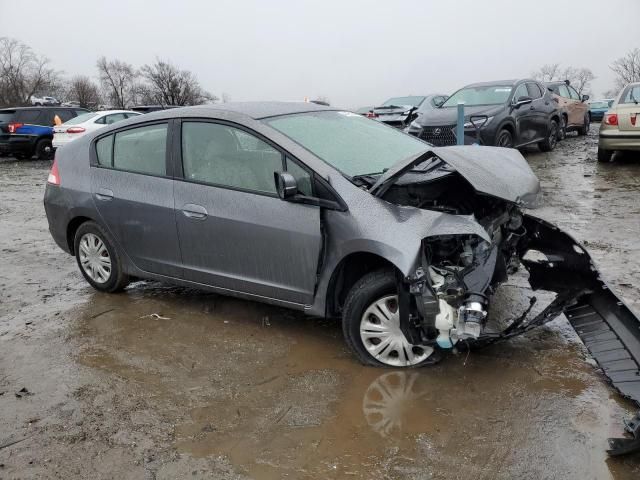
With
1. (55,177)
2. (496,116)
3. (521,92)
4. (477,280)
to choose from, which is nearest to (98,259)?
(55,177)

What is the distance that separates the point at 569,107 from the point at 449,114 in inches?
230

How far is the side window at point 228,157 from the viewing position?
3770 millimetres

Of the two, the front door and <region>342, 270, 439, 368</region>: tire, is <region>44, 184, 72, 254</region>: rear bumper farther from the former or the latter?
<region>342, 270, 439, 368</region>: tire

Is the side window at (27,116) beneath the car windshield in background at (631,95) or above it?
above

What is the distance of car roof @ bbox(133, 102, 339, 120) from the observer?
406 cm

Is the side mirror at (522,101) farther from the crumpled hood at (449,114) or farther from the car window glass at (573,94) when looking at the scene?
the car window glass at (573,94)

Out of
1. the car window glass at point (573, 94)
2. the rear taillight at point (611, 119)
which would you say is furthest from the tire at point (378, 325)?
the car window glass at point (573, 94)

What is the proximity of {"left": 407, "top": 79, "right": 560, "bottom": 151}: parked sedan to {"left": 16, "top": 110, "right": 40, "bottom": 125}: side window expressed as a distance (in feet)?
41.6

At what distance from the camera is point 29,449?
2875mm

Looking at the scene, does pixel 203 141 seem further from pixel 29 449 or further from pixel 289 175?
pixel 29 449

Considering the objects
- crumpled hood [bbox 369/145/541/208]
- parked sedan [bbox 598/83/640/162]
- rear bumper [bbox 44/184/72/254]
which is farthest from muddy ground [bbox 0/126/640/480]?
parked sedan [bbox 598/83/640/162]

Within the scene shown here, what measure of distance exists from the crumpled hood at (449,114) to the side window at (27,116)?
42.4 ft

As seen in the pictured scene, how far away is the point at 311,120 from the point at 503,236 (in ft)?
5.44

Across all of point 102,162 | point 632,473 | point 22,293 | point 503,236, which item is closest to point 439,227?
point 503,236
